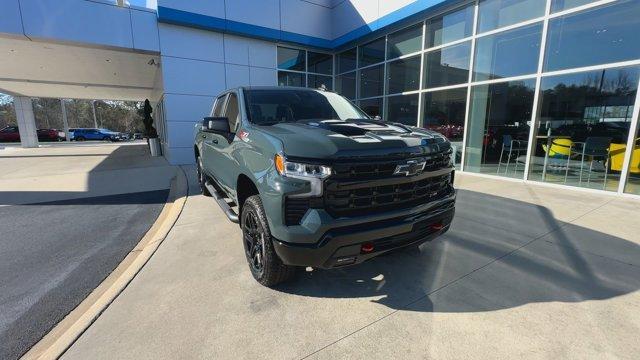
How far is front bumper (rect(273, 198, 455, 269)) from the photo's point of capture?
216cm

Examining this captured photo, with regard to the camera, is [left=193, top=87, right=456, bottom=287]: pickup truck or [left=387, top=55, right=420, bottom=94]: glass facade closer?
[left=193, top=87, right=456, bottom=287]: pickup truck

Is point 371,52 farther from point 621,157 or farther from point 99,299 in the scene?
point 99,299

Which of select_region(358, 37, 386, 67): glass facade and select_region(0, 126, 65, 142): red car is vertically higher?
select_region(358, 37, 386, 67): glass facade

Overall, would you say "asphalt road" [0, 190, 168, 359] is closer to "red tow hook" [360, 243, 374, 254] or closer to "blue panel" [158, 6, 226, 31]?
"red tow hook" [360, 243, 374, 254]

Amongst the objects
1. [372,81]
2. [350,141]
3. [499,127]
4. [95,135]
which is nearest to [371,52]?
[372,81]

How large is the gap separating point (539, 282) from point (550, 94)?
600 cm

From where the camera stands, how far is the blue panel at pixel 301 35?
9.45 metres

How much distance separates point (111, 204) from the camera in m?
5.76

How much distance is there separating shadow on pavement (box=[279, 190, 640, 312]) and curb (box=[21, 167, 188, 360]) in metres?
1.49

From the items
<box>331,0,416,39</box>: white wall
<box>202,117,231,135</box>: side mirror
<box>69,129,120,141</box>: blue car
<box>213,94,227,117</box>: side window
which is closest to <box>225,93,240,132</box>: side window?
<box>202,117,231,135</box>: side mirror

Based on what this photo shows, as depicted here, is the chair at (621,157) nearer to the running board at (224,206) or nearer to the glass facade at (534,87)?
the glass facade at (534,87)

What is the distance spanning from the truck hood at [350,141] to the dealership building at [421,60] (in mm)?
5855

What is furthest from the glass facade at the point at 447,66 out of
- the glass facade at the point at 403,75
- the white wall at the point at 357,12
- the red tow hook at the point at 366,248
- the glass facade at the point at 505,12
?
the red tow hook at the point at 366,248

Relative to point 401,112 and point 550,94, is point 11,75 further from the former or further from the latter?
point 550,94
